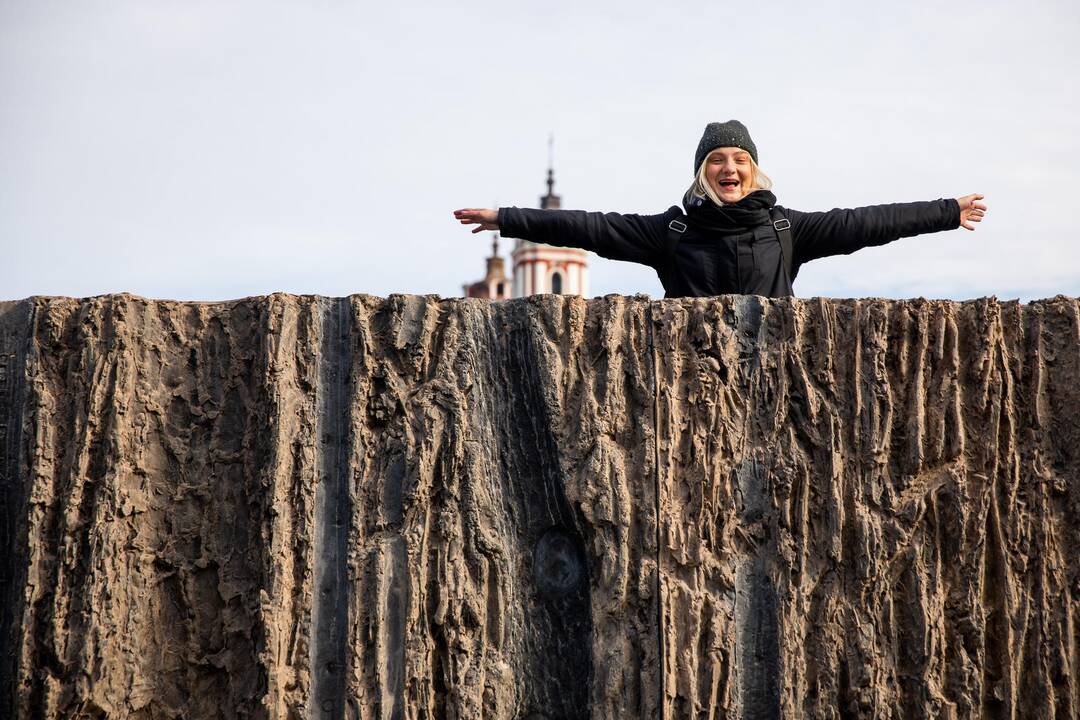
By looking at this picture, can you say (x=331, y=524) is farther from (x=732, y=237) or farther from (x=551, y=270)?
(x=551, y=270)

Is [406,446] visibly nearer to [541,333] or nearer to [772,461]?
[541,333]

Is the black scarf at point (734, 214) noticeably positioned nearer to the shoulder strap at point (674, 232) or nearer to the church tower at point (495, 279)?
the shoulder strap at point (674, 232)

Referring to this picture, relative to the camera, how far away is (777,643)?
443cm

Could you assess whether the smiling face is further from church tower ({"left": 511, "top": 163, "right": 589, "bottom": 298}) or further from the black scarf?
church tower ({"left": 511, "top": 163, "right": 589, "bottom": 298})

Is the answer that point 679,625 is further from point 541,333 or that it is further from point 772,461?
point 541,333

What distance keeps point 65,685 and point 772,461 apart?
2746 mm

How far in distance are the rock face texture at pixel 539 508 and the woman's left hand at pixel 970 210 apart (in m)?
0.45

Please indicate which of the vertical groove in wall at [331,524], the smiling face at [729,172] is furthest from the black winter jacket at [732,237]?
the vertical groove in wall at [331,524]

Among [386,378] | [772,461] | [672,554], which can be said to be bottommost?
[672,554]

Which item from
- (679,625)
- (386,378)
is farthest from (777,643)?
(386,378)

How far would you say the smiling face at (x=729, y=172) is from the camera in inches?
197

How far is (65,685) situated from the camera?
14.4ft

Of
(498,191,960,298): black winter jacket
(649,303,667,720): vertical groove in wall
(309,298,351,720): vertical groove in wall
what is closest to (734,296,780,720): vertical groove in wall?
(649,303,667,720): vertical groove in wall

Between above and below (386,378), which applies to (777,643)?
below
